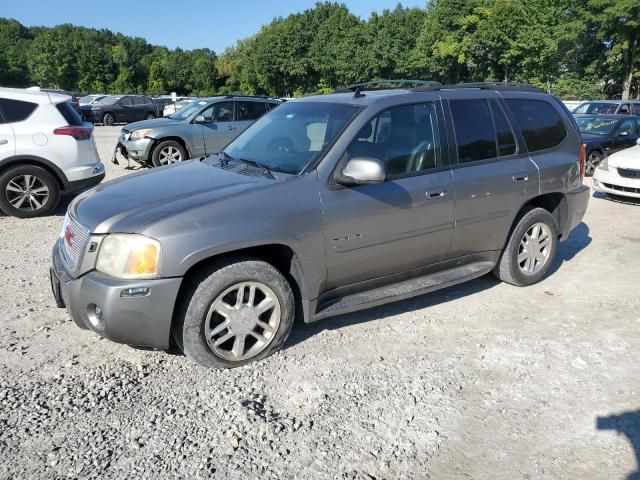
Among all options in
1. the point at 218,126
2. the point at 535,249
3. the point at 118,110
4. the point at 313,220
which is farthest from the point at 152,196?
the point at 118,110

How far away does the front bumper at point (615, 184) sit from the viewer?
9086 millimetres

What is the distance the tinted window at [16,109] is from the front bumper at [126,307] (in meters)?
5.29

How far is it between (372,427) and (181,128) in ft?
32.2

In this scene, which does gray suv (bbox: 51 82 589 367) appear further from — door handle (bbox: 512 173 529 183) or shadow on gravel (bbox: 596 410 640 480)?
shadow on gravel (bbox: 596 410 640 480)

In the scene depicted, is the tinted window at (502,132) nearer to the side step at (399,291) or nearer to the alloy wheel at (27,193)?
the side step at (399,291)

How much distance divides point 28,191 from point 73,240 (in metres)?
4.79

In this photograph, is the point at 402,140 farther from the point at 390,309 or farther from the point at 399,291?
the point at 390,309

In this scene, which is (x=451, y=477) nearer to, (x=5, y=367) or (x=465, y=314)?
(x=465, y=314)

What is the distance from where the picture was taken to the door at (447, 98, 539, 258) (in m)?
4.45

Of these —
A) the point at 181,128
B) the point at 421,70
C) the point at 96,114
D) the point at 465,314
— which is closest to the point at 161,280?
the point at 465,314

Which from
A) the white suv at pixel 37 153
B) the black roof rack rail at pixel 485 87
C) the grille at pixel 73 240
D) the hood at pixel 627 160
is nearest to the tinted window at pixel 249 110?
the white suv at pixel 37 153

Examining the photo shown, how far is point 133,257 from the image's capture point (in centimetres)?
322

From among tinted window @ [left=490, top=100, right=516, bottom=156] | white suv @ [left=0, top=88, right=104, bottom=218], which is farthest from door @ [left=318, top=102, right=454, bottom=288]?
white suv @ [left=0, top=88, right=104, bottom=218]

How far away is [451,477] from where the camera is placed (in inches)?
105
